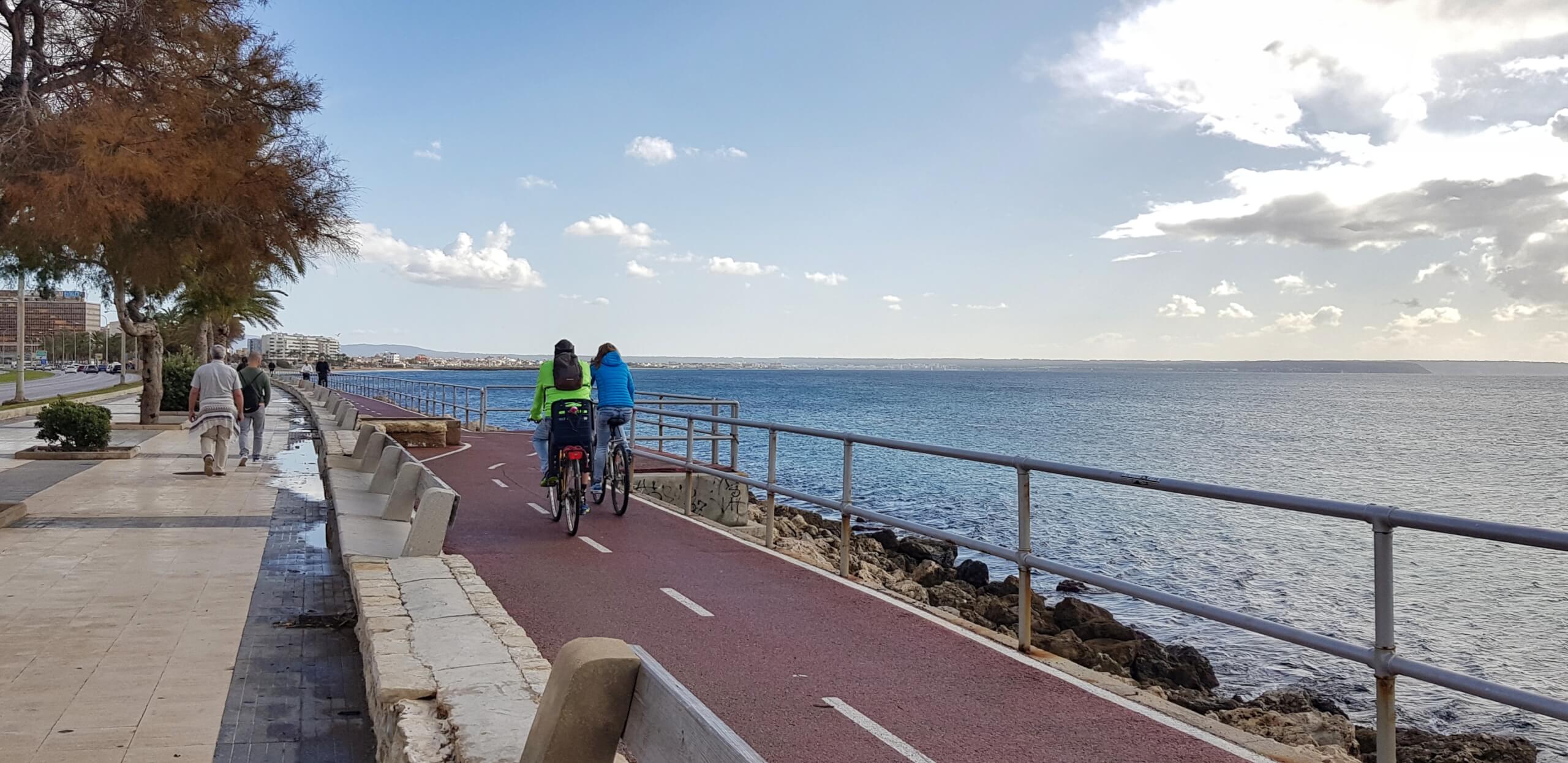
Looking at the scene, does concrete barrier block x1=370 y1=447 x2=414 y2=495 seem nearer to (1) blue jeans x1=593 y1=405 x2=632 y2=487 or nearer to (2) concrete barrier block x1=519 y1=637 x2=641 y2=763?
(1) blue jeans x1=593 y1=405 x2=632 y2=487

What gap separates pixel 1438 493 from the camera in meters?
37.6

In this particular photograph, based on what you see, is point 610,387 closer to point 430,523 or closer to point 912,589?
point 430,523

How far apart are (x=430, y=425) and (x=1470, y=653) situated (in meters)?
17.8

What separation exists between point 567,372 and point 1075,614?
280 inches

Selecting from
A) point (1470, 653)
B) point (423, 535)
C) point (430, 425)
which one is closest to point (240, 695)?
point (423, 535)

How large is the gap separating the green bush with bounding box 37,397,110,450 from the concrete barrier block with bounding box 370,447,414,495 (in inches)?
354

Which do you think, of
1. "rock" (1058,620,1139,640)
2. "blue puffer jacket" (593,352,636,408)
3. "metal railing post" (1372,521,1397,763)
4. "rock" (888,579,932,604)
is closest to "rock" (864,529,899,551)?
"rock" (888,579,932,604)

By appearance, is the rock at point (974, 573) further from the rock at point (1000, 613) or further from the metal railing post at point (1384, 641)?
the metal railing post at point (1384, 641)

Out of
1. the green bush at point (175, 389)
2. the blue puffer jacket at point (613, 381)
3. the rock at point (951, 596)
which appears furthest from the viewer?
the green bush at point (175, 389)

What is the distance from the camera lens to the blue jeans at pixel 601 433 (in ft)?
40.7

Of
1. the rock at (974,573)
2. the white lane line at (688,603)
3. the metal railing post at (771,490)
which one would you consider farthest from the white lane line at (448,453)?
the white lane line at (688,603)

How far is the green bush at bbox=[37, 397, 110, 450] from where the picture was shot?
60.6ft

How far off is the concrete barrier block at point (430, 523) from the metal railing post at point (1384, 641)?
590 cm

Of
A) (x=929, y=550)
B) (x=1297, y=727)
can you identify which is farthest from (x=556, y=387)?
(x=929, y=550)
